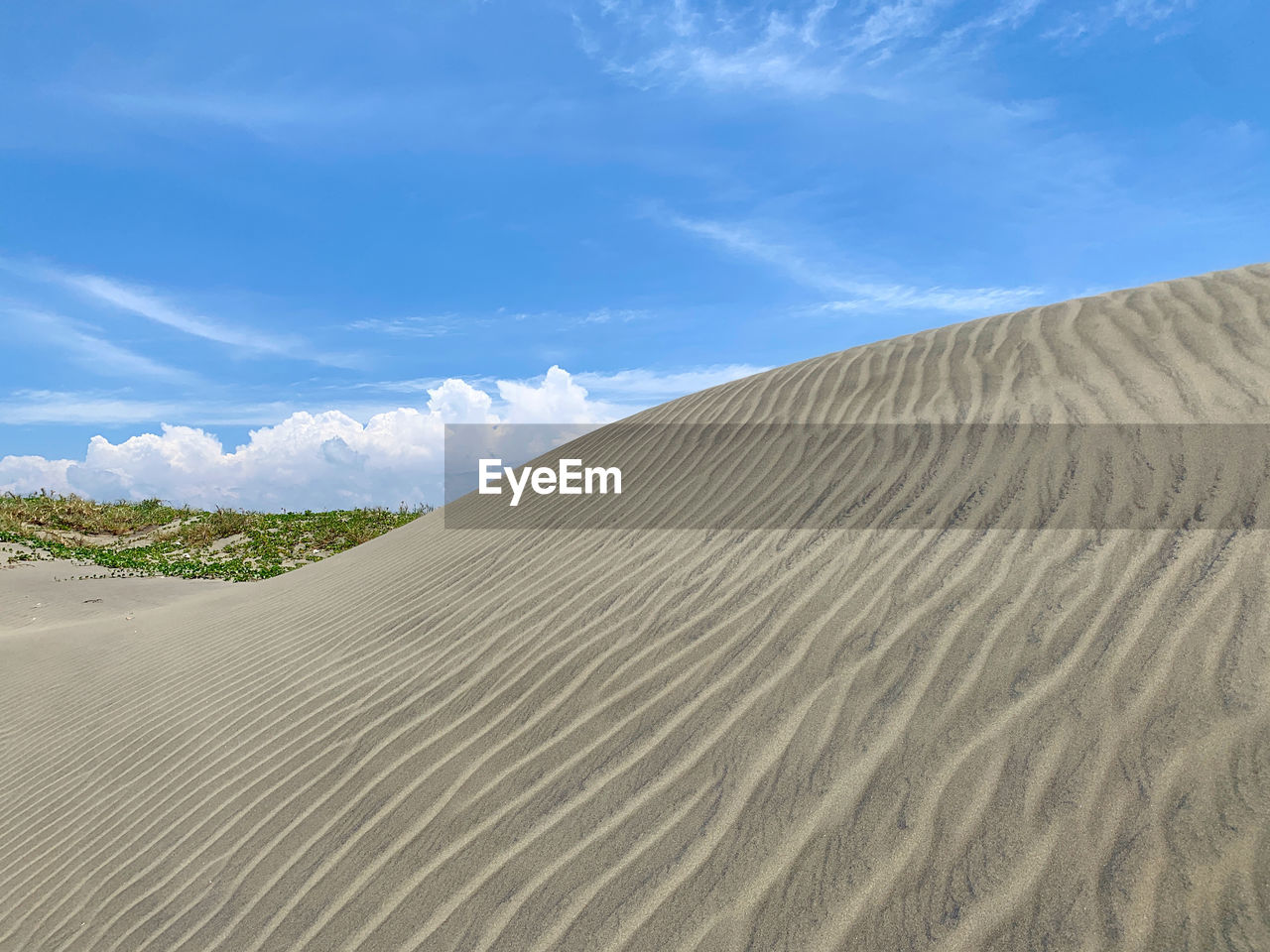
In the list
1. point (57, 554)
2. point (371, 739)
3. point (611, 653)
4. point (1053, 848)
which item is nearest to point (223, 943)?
point (371, 739)

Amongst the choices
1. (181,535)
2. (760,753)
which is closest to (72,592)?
(181,535)

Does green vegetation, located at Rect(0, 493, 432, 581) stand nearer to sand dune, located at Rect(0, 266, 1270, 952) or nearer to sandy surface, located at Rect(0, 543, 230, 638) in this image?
sandy surface, located at Rect(0, 543, 230, 638)

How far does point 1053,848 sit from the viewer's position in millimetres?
2008

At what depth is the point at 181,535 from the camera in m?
15.6

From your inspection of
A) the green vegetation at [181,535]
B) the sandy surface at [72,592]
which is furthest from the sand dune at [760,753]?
the green vegetation at [181,535]

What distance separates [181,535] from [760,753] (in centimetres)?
1616

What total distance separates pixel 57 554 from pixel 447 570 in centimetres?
1090

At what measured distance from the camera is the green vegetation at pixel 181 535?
13125 mm

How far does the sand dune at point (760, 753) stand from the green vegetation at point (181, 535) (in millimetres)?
8346

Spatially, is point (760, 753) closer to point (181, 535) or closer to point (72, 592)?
point (72, 592)

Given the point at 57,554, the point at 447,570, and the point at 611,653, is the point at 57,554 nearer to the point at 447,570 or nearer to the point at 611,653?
the point at 447,570

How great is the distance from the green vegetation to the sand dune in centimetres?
835

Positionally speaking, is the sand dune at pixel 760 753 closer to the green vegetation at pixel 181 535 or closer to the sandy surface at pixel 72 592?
the sandy surface at pixel 72 592

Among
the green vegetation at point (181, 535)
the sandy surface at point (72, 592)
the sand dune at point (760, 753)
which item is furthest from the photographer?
the green vegetation at point (181, 535)
